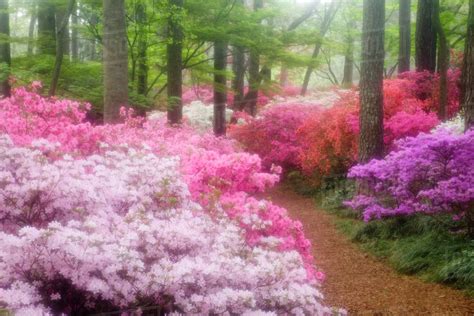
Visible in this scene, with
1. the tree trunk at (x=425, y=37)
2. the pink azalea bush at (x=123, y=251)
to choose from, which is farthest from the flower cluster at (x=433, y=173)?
the tree trunk at (x=425, y=37)

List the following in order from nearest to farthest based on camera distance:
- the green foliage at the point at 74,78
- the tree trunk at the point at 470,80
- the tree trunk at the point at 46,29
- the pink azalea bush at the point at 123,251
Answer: the pink azalea bush at the point at 123,251 < the tree trunk at the point at 470,80 < the green foliage at the point at 74,78 < the tree trunk at the point at 46,29

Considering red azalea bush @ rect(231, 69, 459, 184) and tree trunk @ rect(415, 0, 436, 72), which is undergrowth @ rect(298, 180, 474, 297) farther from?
tree trunk @ rect(415, 0, 436, 72)

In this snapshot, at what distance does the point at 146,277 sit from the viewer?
2.61 meters

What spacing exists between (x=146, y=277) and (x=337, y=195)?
764cm

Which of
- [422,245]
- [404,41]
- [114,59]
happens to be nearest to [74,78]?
[114,59]

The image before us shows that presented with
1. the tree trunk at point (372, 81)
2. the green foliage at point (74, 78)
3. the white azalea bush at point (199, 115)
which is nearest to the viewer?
the tree trunk at point (372, 81)

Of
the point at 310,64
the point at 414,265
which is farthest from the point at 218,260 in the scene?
the point at 310,64

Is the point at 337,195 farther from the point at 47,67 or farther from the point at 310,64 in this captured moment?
the point at 47,67

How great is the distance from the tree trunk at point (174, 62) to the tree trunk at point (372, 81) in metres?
3.50

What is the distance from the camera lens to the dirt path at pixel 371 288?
513 centimetres

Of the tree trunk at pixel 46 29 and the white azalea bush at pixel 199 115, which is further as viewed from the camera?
the white azalea bush at pixel 199 115

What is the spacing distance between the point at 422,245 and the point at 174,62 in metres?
5.94

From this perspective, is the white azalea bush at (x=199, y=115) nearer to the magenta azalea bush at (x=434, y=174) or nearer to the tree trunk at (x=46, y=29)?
the tree trunk at (x=46, y=29)

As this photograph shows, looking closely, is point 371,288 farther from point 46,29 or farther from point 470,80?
point 46,29
